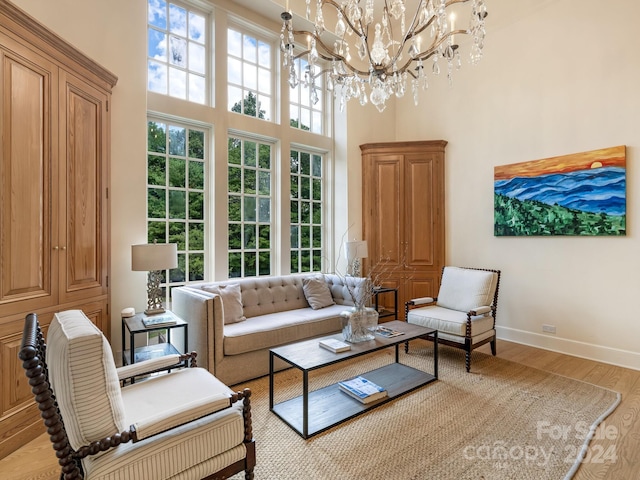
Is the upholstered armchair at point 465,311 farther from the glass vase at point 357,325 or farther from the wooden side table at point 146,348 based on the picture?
the wooden side table at point 146,348

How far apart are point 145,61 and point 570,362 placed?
17.8 ft

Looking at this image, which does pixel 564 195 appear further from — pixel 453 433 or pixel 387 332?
pixel 453 433

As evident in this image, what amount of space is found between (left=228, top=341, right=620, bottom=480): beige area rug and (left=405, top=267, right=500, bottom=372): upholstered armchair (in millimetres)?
371

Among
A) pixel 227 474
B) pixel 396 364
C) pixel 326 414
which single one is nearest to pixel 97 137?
pixel 227 474

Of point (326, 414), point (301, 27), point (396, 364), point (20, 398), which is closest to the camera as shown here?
point (20, 398)

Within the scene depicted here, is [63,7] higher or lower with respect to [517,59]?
lower

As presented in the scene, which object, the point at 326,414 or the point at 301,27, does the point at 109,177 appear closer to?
the point at 326,414

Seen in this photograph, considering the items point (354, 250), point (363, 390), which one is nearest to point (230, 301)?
point (363, 390)

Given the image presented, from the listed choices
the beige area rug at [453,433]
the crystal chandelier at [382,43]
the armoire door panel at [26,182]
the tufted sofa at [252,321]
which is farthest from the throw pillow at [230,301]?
the crystal chandelier at [382,43]

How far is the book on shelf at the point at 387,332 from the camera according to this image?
2767 mm

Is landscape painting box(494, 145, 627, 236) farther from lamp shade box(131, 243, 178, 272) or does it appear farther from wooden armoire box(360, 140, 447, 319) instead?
lamp shade box(131, 243, 178, 272)

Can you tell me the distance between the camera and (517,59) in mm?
3992

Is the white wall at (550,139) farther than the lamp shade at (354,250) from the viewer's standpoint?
No

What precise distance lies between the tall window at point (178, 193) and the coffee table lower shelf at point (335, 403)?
2.00m
